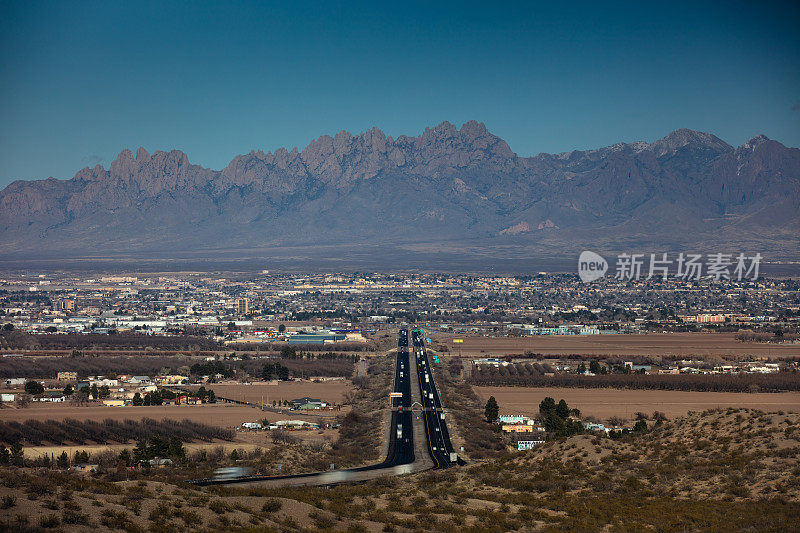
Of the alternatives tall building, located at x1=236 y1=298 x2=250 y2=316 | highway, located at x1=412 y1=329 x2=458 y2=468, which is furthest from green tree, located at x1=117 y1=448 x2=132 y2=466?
tall building, located at x1=236 y1=298 x2=250 y2=316

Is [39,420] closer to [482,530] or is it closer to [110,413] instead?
[110,413]

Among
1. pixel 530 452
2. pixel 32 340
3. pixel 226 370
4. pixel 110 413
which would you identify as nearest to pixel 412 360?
pixel 226 370

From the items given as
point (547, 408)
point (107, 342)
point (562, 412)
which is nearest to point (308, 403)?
point (547, 408)

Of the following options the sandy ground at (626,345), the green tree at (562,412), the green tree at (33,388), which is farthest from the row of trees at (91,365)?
the green tree at (562,412)

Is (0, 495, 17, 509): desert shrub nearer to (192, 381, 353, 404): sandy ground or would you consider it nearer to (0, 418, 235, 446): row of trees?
(0, 418, 235, 446): row of trees

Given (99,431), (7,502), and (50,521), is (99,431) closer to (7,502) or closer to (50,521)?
(7,502)

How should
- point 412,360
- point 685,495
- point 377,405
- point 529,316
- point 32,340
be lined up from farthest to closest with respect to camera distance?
1. point 529,316
2. point 32,340
3. point 412,360
4. point 377,405
5. point 685,495
